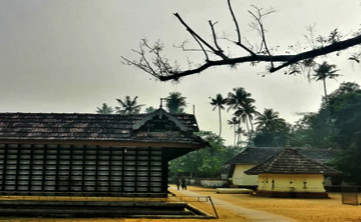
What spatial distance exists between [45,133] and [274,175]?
20.5m

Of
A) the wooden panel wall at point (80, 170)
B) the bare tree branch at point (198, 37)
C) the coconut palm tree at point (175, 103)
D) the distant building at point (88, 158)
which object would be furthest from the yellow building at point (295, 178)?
the coconut palm tree at point (175, 103)

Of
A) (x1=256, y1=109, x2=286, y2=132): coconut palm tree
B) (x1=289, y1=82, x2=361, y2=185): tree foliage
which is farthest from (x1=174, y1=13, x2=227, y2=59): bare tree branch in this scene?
(x1=256, y1=109, x2=286, y2=132): coconut palm tree

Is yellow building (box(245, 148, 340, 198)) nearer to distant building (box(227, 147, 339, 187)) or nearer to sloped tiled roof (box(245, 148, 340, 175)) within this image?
sloped tiled roof (box(245, 148, 340, 175))

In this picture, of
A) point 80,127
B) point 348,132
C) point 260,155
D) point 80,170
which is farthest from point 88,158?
point 348,132

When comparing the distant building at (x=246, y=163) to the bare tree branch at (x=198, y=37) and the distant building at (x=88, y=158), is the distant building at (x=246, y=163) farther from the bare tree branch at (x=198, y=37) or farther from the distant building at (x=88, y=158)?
the bare tree branch at (x=198, y=37)

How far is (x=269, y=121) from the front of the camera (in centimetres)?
7125

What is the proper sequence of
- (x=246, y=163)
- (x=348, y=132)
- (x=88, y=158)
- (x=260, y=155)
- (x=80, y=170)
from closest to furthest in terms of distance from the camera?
(x=80, y=170) → (x=88, y=158) → (x=348, y=132) → (x=246, y=163) → (x=260, y=155)

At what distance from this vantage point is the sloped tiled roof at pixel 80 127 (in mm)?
18234

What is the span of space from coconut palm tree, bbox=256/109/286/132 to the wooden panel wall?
180ft

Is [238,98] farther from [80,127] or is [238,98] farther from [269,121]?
[80,127]

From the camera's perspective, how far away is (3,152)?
18547mm

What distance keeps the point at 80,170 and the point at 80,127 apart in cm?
215

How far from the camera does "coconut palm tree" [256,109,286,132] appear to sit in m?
71.2

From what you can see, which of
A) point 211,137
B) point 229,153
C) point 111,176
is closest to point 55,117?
point 111,176
